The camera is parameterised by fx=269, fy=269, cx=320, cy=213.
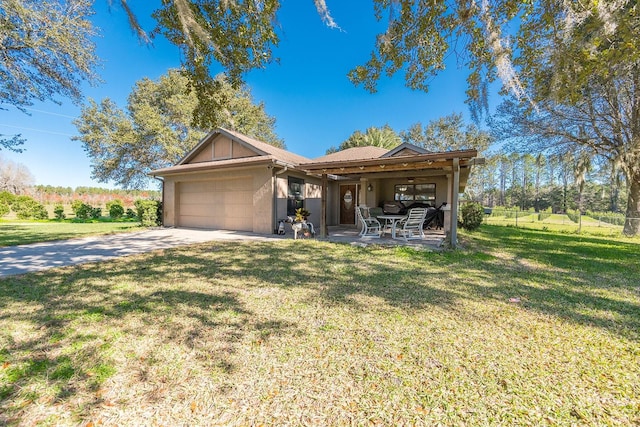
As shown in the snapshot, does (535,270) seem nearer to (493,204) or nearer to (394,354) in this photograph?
(394,354)

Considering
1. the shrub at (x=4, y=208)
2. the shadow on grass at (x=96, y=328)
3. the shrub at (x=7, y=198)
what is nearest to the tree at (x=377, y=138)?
the shadow on grass at (x=96, y=328)

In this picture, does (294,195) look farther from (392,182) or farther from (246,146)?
(392,182)

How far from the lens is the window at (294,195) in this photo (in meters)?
11.3

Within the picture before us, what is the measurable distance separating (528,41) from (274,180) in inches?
314

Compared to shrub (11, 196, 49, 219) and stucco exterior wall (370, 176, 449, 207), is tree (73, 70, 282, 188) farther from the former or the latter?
stucco exterior wall (370, 176, 449, 207)

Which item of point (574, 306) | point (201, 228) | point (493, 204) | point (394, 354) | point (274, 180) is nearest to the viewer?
point (394, 354)

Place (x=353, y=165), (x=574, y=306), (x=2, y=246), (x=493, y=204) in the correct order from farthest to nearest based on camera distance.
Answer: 1. (x=493, y=204)
2. (x=353, y=165)
3. (x=2, y=246)
4. (x=574, y=306)

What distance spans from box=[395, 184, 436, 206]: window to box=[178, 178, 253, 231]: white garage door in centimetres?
697

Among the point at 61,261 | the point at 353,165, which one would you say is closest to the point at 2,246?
the point at 61,261

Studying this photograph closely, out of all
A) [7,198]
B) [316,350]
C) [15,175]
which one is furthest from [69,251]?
[15,175]

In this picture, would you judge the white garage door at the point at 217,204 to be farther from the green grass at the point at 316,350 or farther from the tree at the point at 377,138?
the tree at the point at 377,138

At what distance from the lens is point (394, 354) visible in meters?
2.44

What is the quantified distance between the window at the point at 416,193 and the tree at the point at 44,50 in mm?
12263

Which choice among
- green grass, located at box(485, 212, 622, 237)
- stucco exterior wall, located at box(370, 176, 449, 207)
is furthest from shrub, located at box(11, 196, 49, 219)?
green grass, located at box(485, 212, 622, 237)
